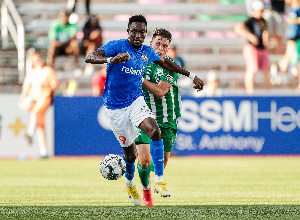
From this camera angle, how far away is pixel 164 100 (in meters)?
9.71

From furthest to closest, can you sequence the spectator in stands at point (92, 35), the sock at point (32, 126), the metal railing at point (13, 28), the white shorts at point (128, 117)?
the metal railing at point (13, 28)
the spectator in stands at point (92, 35)
the sock at point (32, 126)
the white shorts at point (128, 117)

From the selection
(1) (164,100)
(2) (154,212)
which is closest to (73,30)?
(1) (164,100)

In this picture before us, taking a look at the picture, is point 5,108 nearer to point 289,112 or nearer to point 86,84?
point 86,84

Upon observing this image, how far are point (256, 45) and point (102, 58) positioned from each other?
42.7 feet

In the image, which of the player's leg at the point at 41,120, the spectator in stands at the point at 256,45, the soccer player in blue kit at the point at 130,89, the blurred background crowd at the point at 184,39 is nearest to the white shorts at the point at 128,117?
the soccer player in blue kit at the point at 130,89

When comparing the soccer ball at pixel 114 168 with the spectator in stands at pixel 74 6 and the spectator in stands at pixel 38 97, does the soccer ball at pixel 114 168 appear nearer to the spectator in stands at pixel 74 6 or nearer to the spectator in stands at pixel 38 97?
the spectator in stands at pixel 38 97

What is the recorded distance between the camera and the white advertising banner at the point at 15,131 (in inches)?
699

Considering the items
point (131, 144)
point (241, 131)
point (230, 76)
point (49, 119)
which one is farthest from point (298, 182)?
point (230, 76)

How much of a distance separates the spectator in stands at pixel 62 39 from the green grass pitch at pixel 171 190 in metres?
4.23

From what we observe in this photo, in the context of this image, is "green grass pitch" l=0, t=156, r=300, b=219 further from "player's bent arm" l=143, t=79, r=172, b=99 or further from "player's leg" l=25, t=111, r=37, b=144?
"player's bent arm" l=143, t=79, r=172, b=99

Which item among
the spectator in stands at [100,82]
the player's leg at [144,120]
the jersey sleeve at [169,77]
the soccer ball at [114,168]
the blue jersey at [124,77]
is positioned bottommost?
the spectator in stands at [100,82]

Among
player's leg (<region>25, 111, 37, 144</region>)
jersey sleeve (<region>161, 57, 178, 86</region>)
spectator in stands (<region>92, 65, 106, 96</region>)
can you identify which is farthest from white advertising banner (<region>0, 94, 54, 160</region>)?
jersey sleeve (<region>161, 57, 178, 86</region>)

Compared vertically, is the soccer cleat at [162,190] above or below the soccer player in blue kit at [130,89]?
below

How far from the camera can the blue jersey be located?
7953mm
